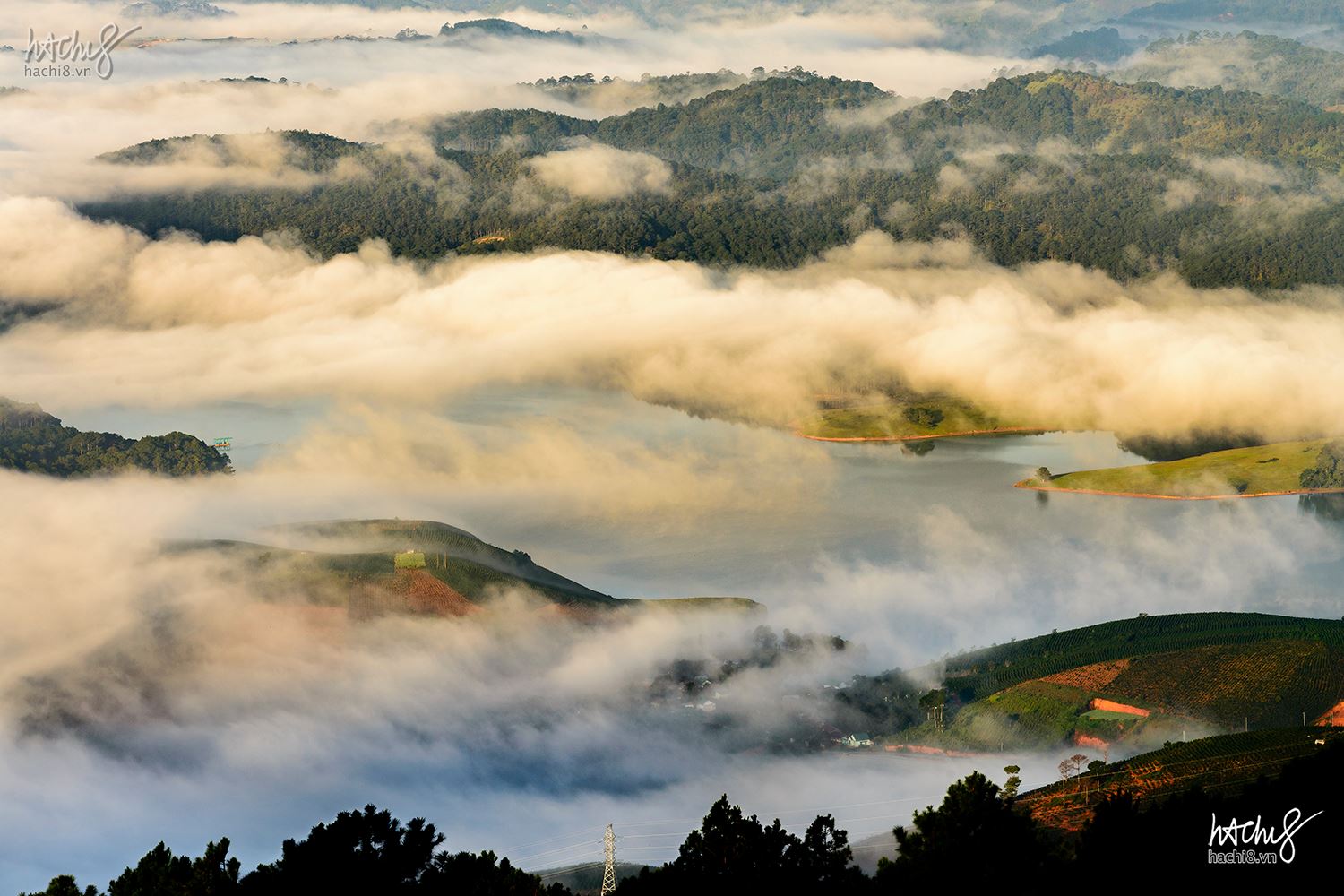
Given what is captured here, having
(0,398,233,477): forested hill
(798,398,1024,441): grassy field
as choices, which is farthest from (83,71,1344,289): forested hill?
(0,398,233,477): forested hill

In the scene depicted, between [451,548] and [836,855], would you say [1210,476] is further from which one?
[836,855]

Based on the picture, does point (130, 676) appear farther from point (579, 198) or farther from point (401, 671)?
point (579, 198)

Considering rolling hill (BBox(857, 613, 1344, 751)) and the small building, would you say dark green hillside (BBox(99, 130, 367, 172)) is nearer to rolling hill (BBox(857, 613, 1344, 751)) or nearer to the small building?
the small building

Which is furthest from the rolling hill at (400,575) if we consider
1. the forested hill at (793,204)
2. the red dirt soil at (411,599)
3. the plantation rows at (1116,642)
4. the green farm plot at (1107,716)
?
the forested hill at (793,204)
